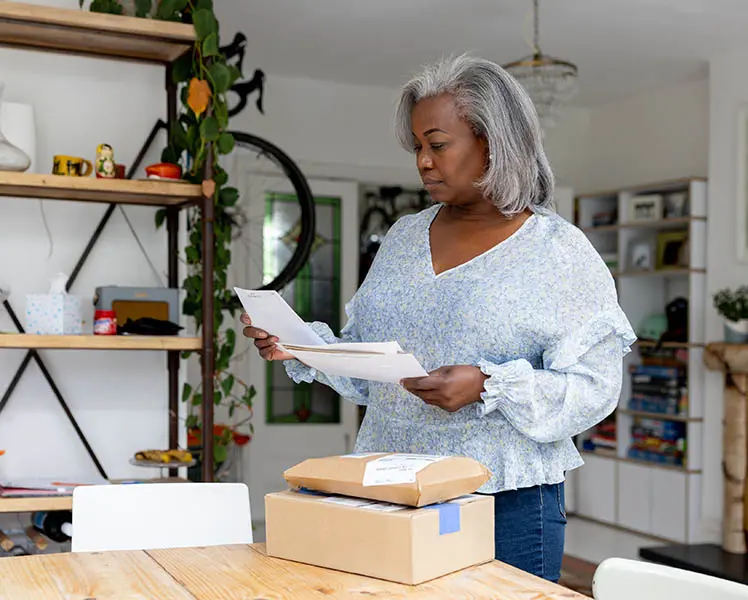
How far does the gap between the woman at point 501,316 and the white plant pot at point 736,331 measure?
12.6 ft

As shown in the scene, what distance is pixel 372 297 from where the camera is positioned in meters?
1.76

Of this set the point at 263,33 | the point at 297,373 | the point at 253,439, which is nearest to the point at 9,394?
the point at 297,373

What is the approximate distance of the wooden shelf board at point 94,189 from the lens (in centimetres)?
275

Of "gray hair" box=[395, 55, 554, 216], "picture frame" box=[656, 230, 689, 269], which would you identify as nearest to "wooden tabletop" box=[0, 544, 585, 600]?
"gray hair" box=[395, 55, 554, 216]

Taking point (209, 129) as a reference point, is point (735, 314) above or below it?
below

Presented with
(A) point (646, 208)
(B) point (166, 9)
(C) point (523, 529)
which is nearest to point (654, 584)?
(C) point (523, 529)

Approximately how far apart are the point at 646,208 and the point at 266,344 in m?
4.92

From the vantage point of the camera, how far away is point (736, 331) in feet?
17.3

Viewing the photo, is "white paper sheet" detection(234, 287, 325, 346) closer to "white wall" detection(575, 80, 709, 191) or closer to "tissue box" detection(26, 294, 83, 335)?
"tissue box" detection(26, 294, 83, 335)

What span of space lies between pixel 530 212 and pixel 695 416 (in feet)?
14.5

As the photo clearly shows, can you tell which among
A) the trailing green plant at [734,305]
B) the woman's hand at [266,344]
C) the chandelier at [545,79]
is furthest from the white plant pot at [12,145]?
the trailing green plant at [734,305]

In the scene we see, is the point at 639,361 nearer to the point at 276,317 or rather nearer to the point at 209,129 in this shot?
the point at 209,129

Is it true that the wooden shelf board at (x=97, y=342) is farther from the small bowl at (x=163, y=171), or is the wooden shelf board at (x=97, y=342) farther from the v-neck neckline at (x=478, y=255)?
the v-neck neckline at (x=478, y=255)

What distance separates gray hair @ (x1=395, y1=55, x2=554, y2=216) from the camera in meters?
1.66
